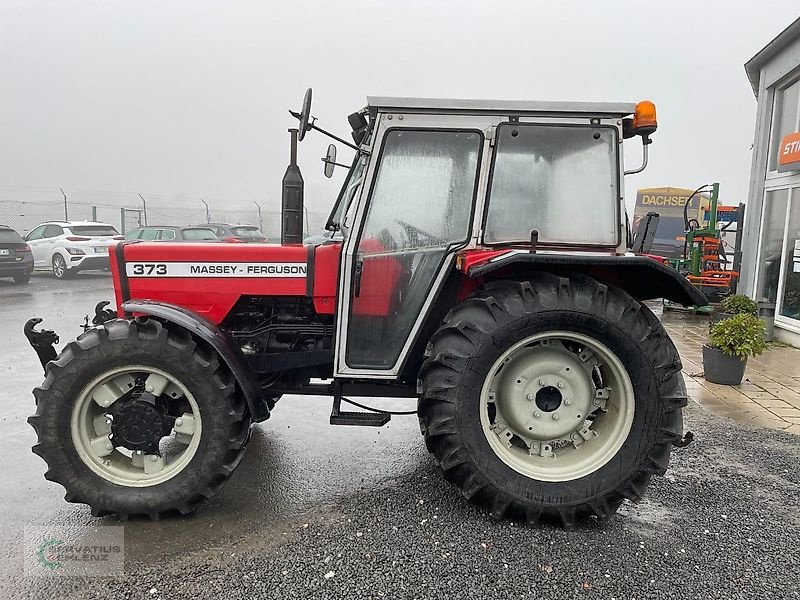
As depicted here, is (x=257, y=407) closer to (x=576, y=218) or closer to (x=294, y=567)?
(x=294, y=567)

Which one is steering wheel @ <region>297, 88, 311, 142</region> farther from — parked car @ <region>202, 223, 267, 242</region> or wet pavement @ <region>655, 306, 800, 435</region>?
parked car @ <region>202, 223, 267, 242</region>

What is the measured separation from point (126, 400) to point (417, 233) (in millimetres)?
1843

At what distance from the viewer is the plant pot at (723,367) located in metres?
5.94

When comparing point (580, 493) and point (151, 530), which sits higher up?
point (580, 493)

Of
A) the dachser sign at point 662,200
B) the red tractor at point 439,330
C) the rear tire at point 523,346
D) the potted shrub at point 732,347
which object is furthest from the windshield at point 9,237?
the dachser sign at point 662,200

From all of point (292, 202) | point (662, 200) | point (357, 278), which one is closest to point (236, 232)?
point (292, 202)

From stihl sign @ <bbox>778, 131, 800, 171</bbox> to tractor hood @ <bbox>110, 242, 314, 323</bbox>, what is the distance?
26.6 ft

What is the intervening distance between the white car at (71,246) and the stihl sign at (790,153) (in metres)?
15.5

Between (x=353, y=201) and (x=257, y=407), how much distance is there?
131 centimetres

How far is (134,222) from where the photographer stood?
931 inches

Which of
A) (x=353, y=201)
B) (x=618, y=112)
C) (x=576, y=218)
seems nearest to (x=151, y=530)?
(x=353, y=201)

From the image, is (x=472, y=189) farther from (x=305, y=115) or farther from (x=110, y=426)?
(x=110, y=426)

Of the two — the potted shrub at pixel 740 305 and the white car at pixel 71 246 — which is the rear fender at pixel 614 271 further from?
the white car at pixel 71 246

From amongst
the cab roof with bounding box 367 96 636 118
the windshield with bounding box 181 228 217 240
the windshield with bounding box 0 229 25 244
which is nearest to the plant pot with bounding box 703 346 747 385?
the cab roof with bounding box 367 96 636 118
